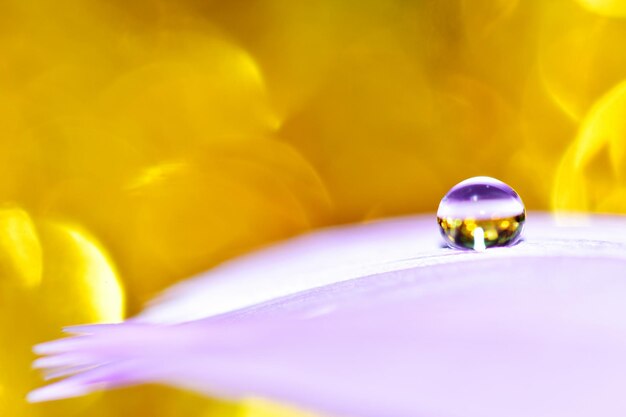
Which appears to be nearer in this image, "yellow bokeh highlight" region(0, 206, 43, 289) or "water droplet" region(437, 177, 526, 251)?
"water droplet" region(437, 177, 526, 251)

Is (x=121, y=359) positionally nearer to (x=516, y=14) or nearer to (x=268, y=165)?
(x=268, y=165)

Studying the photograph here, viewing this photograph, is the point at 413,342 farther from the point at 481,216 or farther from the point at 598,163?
the point at 598,163

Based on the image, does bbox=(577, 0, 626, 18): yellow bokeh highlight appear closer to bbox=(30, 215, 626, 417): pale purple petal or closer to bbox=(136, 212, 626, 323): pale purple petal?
bbox=(136, 212, 626, 323): pale purple petal

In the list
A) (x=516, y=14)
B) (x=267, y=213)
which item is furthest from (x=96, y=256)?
(x=516, y=14)

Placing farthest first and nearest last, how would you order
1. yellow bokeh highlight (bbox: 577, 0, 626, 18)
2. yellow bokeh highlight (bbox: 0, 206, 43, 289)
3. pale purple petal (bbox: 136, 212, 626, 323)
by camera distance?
yellow bokeh highlight (bbox: 577, 0, 626, 18) < yellow bokeh highlight (bbox: 0, 206, 43, 289) < pale purple petal (bbox: 136, 212, 626, 323)

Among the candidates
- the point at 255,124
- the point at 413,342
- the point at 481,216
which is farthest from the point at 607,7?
the point at 413,342

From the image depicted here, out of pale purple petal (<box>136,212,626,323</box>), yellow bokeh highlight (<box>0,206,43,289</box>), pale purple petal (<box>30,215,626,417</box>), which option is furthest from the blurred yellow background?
pale purple petal (<box>30,215,626,417</box>)
